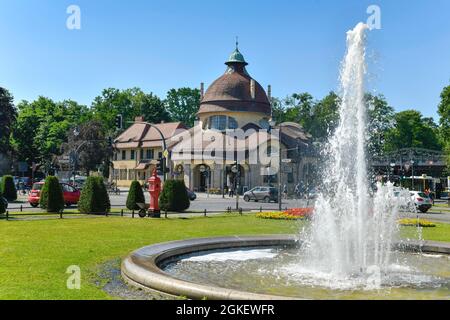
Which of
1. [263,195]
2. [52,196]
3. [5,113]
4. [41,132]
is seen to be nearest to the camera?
[52,196]

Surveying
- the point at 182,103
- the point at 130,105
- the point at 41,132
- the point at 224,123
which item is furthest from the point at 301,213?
the point at 182,103

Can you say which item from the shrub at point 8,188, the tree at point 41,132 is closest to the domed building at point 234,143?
the tree at point 41,132

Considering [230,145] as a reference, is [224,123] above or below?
above

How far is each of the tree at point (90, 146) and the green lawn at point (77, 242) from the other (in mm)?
51887

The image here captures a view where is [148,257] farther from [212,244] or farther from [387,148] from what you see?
[387,148]

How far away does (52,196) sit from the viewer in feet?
92.6

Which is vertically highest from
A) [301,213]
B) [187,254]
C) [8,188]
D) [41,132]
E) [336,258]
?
[41,132]

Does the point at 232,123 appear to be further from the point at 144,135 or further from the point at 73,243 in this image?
the point at 73,243

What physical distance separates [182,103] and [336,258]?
118002mm

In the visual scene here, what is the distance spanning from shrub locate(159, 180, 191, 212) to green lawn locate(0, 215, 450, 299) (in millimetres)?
6164

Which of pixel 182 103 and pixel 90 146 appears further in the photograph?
pixel 182 103
